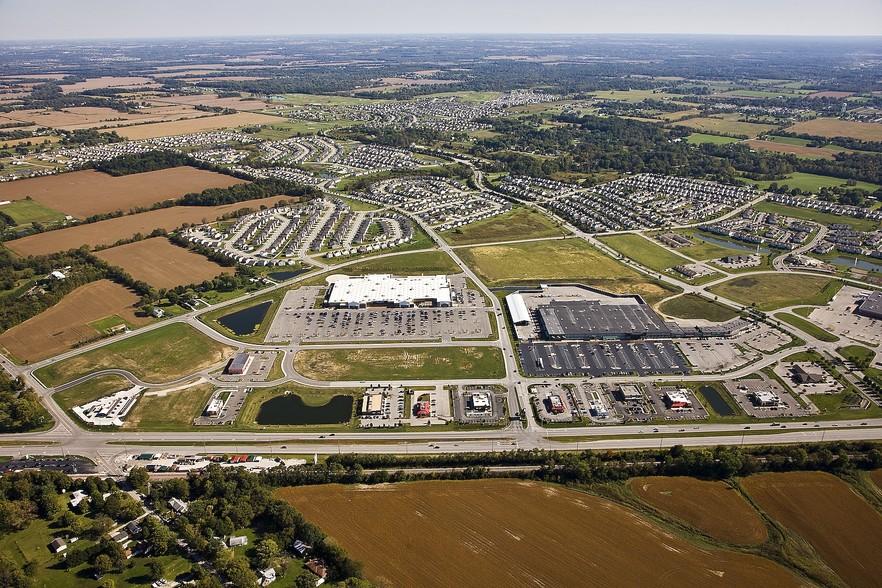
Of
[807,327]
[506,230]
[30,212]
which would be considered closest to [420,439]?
[807,327]

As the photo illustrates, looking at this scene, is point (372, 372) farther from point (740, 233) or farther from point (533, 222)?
point (740, 233)

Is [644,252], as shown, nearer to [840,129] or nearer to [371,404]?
[371,404]

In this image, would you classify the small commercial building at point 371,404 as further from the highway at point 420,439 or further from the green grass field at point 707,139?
the green grass field at point 707,139

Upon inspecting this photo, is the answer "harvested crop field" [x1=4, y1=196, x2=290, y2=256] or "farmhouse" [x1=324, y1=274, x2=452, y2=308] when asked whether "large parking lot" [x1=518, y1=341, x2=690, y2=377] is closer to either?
"farmhouse" [x1=324, y1=274, x2=452, y2=308]

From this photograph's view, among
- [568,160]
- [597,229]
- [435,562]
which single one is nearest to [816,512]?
[435,562]

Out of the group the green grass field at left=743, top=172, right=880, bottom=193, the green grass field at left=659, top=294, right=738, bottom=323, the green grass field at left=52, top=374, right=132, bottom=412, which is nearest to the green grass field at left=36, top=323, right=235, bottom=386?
the green grass field at left=52, top=374, right=132, bottom=412

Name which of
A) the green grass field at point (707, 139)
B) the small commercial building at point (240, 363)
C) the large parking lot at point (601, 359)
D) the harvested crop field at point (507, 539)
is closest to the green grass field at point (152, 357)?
the small commercial building at point (240, 363)
